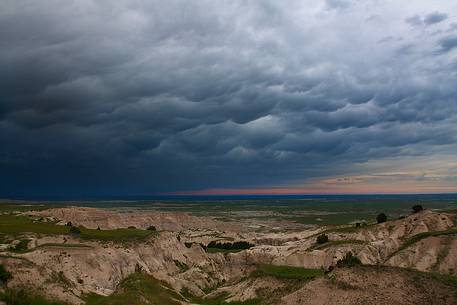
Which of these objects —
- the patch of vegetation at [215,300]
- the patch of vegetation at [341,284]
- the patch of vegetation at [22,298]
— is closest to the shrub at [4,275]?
the patch of vegetation at [22,298]

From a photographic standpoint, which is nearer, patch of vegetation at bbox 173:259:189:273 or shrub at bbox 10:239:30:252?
shrub at bbox 10:239:30:252

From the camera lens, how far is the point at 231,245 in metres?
107

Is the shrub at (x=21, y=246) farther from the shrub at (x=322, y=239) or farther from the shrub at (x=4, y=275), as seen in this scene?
the shrub at (x=322, y=239)

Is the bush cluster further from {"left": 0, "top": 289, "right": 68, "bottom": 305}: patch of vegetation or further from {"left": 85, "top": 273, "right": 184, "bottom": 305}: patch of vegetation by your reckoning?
{"left": 0, "top": 289, "right": 68, "bottom": 305}: patch of vegetation

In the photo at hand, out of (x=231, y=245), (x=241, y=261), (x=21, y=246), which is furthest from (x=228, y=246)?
(x=21, y=246)

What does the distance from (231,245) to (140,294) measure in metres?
59.9

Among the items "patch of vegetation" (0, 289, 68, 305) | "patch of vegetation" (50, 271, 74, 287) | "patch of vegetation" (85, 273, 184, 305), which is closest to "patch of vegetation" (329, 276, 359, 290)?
"patch of vegetation" (85, 273, 184, 305)

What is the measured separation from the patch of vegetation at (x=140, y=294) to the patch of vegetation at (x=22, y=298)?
14.8 ft

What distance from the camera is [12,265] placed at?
44.5m

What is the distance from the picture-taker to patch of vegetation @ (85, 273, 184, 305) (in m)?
44.8

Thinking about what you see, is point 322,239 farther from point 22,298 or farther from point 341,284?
point 22,298

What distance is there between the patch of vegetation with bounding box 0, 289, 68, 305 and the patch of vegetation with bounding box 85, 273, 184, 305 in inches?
178

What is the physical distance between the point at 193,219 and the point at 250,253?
9831cm

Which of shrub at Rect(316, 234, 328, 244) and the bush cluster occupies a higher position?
shrub at Rect(316, 234, 328, 244)
